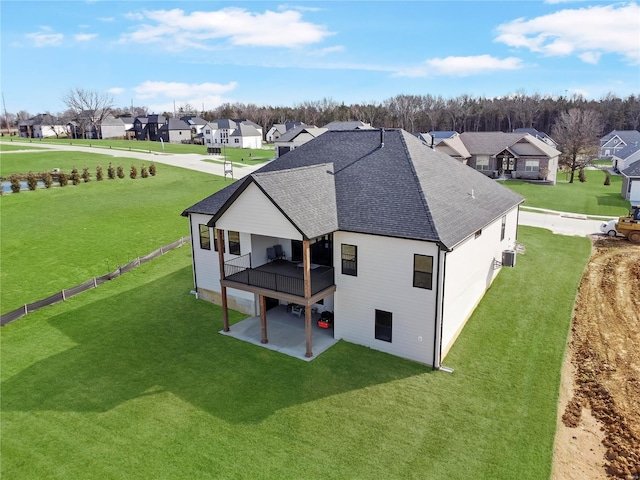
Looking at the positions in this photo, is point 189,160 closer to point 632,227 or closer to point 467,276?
point 632,227

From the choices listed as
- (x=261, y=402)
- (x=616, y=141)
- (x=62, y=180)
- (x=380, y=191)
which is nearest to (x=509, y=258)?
(x=380, y=191)

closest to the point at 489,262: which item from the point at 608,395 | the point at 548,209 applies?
the point at 608,395

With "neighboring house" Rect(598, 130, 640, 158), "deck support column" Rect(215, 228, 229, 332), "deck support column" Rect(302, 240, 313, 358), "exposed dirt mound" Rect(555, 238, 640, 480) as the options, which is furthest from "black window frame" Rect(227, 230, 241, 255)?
"neighboring house" Rect(598, 130, 640, 158)

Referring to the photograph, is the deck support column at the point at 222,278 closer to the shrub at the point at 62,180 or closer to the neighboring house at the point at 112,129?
the shrub at the point at 62,180

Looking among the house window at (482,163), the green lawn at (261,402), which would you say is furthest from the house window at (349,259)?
the house window at (482,163)

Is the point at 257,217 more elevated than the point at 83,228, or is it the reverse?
the point at 257,217

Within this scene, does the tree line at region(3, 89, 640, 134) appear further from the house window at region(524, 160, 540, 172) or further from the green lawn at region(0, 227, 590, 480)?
the green lawn at region(0, 227, 590, 480)

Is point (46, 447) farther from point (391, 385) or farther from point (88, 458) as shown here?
point (391, 385)
